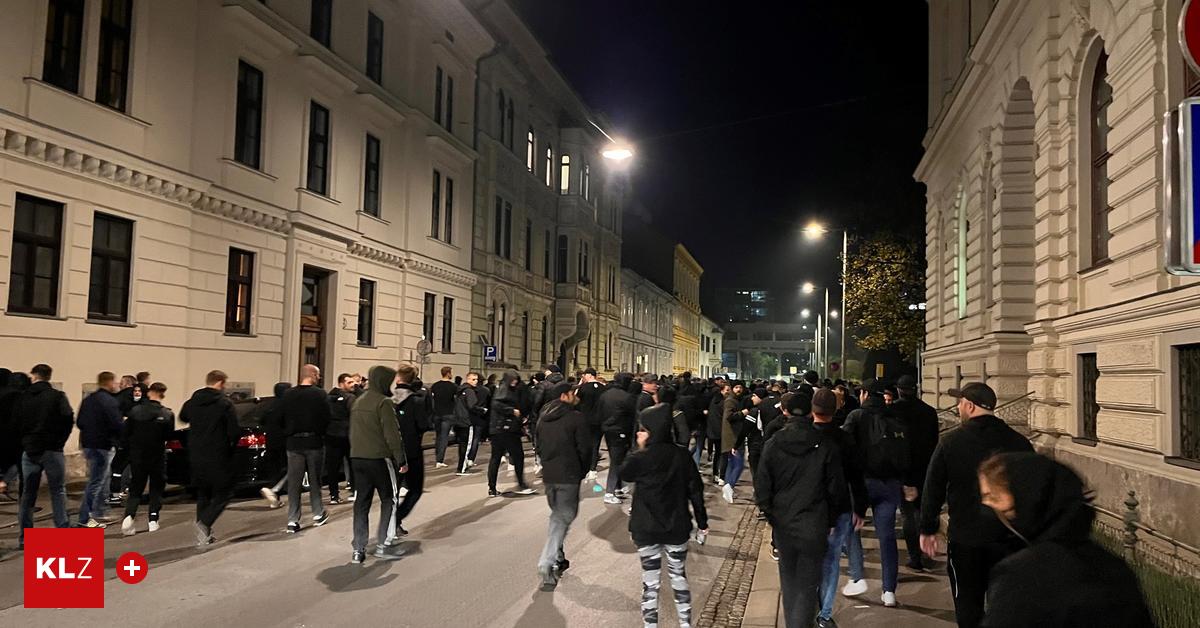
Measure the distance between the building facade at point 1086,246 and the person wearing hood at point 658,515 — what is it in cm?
384

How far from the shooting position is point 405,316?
26047 mm

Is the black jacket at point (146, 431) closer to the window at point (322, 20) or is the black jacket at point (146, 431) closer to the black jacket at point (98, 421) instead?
the black jacket at point (98, 421)

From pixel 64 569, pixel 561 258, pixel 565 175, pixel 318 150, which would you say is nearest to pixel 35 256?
pixel 64 569

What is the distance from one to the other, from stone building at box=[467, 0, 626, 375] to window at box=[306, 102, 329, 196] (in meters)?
9.64

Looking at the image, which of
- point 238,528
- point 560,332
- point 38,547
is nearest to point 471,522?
point 238,528

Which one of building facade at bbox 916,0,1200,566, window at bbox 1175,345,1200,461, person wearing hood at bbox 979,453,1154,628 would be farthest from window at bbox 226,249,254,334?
person wearing hood at bbox 979,453,1154,628

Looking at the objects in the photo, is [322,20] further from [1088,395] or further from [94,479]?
[1088,395]

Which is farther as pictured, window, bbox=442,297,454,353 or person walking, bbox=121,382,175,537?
window, bbox=442,297,454,353

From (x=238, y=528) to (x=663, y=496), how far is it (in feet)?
21.1

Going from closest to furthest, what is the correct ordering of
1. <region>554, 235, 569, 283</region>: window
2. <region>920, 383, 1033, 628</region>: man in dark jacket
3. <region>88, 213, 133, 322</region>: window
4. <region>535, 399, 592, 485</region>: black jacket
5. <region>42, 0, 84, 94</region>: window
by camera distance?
<region>920, 383, 1033, 628</region>: man in dark jacket < <region>535, 399, 592, 485</region>: black jacket < <region>42, 0, 84, 94</region>: window < <region>88, 213, 133, 322</region>: window < <region>554, 235, 569, 283</region>: window

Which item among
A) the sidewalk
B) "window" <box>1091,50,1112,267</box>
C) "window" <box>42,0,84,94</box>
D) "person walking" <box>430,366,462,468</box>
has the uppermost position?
"window" <box>42,0,84,94</box>

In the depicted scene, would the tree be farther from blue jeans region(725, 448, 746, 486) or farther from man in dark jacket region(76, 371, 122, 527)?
man in dark jacket region(76, 371, 122, 527)

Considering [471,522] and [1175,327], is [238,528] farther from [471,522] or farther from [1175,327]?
[1175,327]

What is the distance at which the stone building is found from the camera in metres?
32.6
